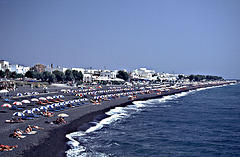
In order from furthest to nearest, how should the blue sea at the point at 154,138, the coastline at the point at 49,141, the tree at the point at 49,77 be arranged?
1. the tree at the point at 49,77
2. the blue sea at the point at 154,138
3. the coastline at the point at 49,141

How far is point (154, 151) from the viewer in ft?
60.4

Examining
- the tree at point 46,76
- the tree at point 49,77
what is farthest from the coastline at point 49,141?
the tree at point 46,76

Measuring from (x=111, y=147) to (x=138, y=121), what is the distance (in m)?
11.4

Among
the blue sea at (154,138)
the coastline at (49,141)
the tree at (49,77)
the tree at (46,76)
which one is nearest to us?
the coastline at (49,141)

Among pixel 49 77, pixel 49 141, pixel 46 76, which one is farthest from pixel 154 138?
pixel 46 76

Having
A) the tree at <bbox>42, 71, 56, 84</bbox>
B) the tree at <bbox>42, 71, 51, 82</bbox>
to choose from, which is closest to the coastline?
the tree at <bbox>42, 71, 56, 84</bbox>

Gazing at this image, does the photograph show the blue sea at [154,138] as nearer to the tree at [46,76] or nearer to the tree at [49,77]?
the tree at [49,77]

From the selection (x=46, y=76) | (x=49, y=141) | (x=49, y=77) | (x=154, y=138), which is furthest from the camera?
(x=46, y=76)

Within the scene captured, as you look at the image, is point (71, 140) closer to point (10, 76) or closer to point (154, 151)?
point (154, 151)

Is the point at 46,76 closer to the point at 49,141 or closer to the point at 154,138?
the point at 154,138

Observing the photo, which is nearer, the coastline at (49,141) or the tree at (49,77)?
the coastline at (49,141)

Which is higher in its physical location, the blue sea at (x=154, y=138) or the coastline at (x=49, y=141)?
the coastline at (x=49, y=141)

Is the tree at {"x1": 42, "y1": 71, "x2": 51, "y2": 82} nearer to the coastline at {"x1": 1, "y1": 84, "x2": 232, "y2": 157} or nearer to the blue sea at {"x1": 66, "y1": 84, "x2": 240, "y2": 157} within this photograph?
the blue sea at {"x1": 66, "y1": 84, "x2": 240, "y2": 157}

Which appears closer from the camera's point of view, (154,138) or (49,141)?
(49,141)
